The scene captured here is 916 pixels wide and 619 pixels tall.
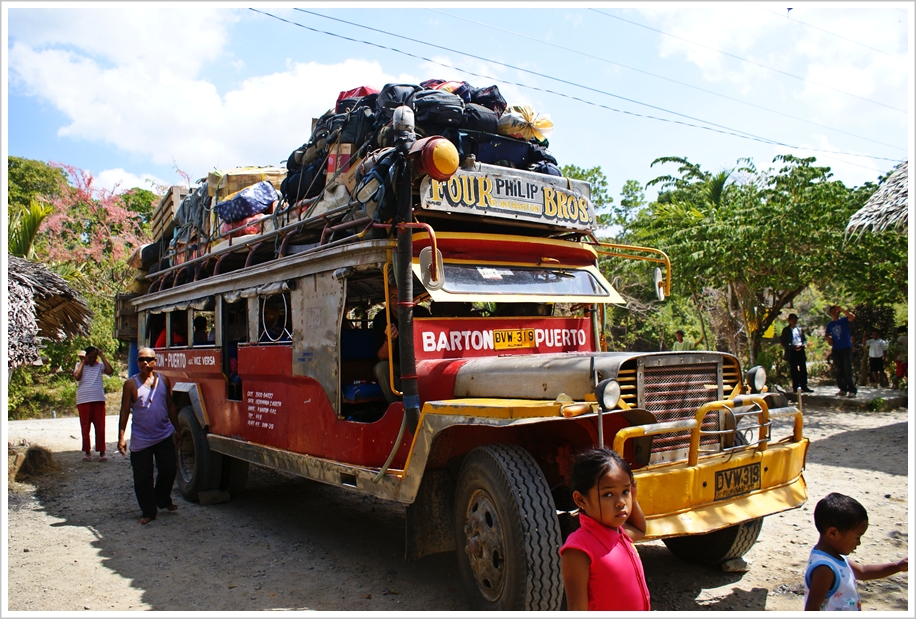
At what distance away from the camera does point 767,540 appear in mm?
5656

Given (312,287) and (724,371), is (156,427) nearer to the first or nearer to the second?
(312,287)

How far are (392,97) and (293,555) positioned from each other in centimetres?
386

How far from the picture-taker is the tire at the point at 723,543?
477 cm

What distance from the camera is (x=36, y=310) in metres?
10.1

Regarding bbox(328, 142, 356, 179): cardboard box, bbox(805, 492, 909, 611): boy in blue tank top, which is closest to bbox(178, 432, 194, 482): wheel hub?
bbox(328, 142, 356, 179): cardboard box

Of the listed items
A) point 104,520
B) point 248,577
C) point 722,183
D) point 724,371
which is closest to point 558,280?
point 724,371

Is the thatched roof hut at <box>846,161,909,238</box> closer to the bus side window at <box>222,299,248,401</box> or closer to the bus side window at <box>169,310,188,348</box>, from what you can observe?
the bus side window at <box>222,299,248,401</box>

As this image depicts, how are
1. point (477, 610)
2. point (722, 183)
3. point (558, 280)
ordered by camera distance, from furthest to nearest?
point (722, 183)
point (558, 280)
point (477, 610)

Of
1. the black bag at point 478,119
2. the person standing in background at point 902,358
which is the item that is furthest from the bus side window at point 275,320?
the person standing in background at point 902,358

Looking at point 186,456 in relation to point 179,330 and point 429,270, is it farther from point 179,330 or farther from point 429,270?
point 429,270

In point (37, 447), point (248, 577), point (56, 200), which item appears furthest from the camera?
point (56, 200)

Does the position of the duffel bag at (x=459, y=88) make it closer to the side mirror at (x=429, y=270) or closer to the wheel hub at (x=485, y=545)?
the side mirror at (x=429, y=270)

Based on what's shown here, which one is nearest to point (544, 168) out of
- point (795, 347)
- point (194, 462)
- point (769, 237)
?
point (194, 462)

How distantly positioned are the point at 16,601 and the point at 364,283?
3580 mm
